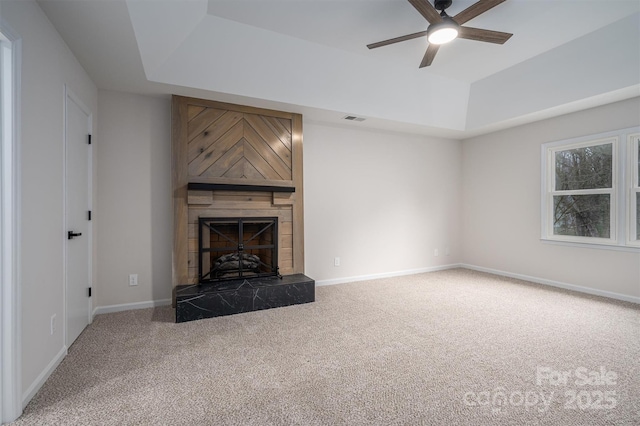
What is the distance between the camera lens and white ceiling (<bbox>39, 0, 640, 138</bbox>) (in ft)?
8.48

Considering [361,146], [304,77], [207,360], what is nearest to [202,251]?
[207,360]

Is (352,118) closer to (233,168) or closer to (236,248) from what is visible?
(233,168)

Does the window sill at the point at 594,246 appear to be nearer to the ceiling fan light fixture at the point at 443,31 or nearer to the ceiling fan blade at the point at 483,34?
the ceiling fan blade at the point at 483,34

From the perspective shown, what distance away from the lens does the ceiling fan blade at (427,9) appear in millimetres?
2340

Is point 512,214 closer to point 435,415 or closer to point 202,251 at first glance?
point 435,415

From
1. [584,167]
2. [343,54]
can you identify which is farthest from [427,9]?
[584,167]

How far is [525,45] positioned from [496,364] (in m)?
3.37

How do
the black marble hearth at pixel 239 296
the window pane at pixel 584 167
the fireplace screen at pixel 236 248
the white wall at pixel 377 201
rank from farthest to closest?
the white wall at pixel 377 201, the window pane at pixel 584 167, the fireplace screen at pixel 236 248, the black marble hearth at pixel 239 296

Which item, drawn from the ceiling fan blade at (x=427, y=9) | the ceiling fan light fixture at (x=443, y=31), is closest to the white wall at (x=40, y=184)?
the ceiling fan blade at (x=427, y=9)

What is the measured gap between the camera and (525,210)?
4703mm

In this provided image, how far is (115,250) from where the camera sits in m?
3.36

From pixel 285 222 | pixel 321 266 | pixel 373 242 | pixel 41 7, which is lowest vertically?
pixel 321 266

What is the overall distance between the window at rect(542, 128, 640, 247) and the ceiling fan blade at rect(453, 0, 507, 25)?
106 inches

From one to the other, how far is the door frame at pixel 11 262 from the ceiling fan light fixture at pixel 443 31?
283 cm
